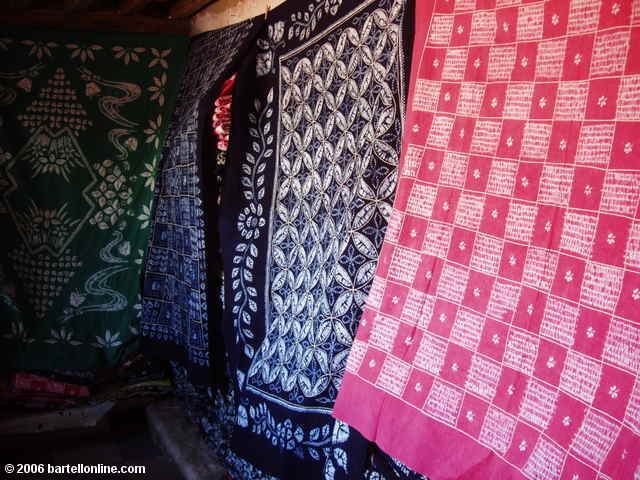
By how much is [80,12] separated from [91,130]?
1.87 ft

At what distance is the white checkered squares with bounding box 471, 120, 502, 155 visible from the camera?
3.71 feet

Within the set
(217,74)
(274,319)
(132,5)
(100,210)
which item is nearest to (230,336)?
(274,319)

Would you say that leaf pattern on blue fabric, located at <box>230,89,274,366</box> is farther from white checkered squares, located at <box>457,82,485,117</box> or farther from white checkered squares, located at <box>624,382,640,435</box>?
white checkered squares, located at <box>624,382,640,435</box>

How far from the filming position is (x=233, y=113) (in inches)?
80.3

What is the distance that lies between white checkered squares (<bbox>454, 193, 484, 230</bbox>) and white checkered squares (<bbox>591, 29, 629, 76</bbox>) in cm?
31

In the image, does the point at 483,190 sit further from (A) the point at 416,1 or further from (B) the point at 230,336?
(B) the point at 230,336

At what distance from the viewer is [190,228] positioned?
246 centimetres

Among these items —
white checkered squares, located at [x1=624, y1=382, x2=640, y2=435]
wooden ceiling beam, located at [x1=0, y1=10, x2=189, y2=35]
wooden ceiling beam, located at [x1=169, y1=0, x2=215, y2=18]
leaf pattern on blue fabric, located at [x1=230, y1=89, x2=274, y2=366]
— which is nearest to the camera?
white checkered squares, located at [x1=624, y1=382, x2=640, y2=435]

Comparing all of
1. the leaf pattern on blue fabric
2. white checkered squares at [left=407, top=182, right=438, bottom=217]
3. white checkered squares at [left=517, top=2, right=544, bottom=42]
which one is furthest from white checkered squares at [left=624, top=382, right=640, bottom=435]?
the leaf pattern on blue fabric

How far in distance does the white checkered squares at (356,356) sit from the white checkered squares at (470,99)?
567 mm

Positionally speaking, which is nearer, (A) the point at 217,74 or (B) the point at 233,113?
(B) the point at 233,113

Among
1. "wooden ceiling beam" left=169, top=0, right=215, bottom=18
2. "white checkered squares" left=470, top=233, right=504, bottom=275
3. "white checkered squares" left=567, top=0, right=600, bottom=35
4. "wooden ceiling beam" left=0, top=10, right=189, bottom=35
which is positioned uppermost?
"wooden ceiling beam" left=169, top=0, right=215, bottom=18

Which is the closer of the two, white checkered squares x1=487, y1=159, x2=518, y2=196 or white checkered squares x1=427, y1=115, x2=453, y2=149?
white checkered squares x1=487, y1=159, x2=518, y2=196

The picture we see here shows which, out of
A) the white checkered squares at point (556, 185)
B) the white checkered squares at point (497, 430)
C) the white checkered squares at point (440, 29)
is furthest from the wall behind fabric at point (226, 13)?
the white checkered squares at point (497, 430)
